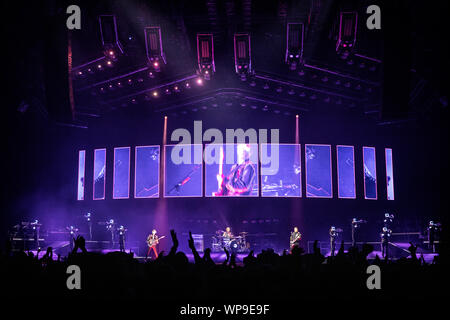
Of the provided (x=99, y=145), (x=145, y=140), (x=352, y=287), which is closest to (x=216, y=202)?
(x=145, y=140)

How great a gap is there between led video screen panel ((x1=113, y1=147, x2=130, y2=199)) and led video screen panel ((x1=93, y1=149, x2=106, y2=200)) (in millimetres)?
531

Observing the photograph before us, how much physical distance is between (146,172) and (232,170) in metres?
3.53

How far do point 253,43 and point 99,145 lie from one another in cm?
773

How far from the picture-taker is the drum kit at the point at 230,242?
13.1 m

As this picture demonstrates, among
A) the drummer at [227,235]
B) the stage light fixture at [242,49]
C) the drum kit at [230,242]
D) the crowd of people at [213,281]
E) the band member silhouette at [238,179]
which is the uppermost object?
the stage light fixture at [242,49]

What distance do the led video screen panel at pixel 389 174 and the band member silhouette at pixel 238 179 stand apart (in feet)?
18.2

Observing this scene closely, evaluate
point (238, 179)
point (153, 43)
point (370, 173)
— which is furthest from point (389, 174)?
point (153, 43)

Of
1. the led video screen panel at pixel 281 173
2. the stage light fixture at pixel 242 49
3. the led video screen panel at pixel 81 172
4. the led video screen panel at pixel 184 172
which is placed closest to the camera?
the stage light fixture at pixel 242 49

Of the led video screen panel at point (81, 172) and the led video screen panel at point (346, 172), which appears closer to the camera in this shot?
the led video screen panel at point (346, 172)

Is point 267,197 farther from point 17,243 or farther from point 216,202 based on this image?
point 17,243

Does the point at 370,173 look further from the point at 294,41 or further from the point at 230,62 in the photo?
the point at 294,41

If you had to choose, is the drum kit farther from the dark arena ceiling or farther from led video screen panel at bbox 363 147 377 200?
led video screen panel at bbox 363 147 377 200

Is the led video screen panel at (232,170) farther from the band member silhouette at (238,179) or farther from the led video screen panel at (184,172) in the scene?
the led video screen panel at (184,172)

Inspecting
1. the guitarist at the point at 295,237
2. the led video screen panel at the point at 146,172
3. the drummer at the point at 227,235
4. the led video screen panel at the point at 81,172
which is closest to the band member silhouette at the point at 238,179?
the drummer at the point at 227,235
